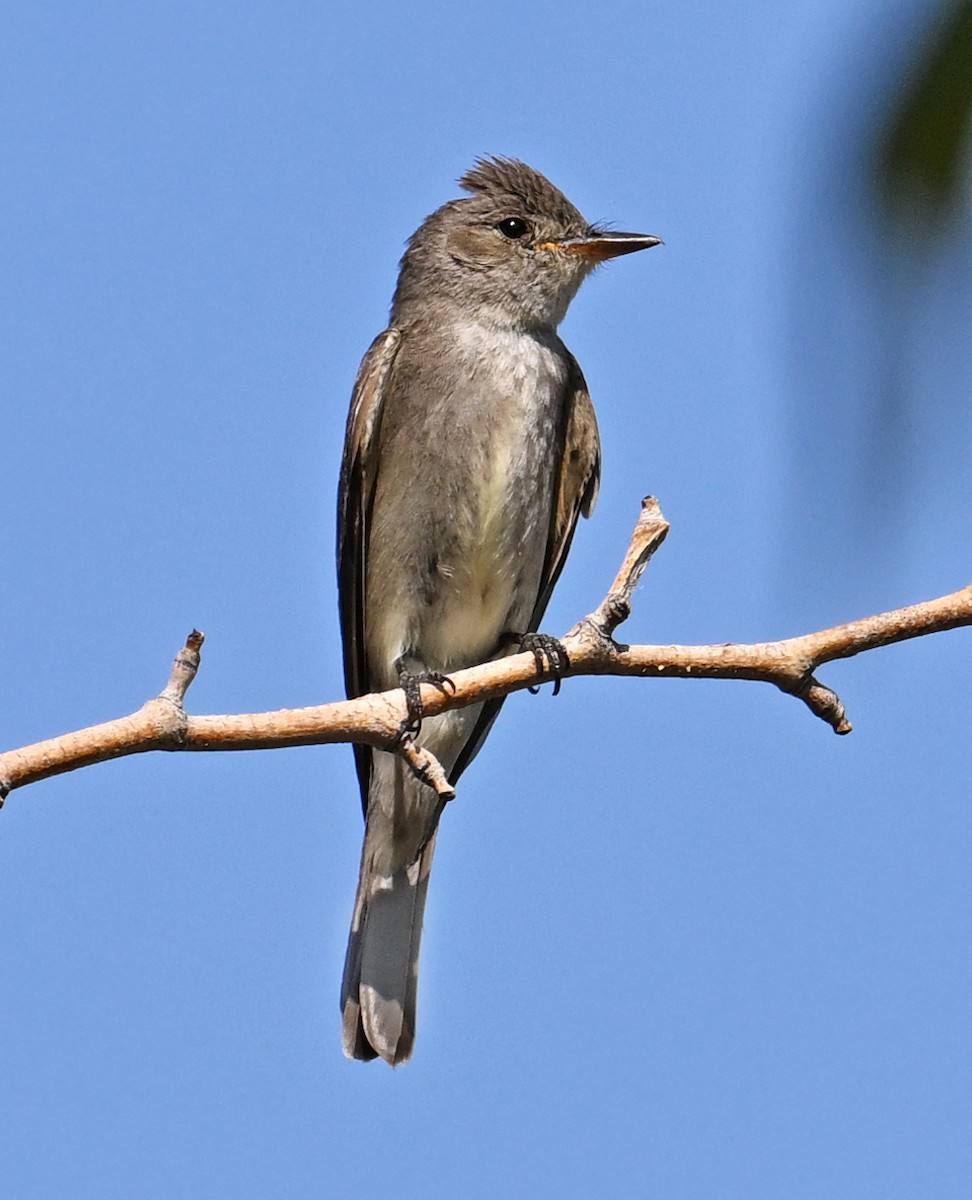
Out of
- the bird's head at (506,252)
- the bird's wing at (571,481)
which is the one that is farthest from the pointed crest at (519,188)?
the bird's wing at (571,481)

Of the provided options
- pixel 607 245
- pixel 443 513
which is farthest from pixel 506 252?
pixel 443 513

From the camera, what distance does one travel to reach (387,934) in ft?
20.4

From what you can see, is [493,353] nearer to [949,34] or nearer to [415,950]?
[415,950]

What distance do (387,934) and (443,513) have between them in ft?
5.76

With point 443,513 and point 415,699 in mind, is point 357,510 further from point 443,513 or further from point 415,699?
point 415,699

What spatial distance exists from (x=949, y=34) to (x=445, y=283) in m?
5.95

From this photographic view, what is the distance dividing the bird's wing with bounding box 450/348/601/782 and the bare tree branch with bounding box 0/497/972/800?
232 cm

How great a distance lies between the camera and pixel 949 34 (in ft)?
2.53

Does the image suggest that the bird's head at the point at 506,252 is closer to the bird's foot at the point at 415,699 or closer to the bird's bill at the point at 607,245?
the bird's bill at the point at 607,245

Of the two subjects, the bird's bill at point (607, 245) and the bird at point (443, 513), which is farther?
the bird's bill at point (607, 245)

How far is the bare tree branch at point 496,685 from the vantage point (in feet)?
10.3

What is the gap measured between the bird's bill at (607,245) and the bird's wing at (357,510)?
1.07 metres

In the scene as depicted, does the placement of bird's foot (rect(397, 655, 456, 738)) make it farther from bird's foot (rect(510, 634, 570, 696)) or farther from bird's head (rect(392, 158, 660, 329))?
bird's head (rect(392, 158, 660, 329))

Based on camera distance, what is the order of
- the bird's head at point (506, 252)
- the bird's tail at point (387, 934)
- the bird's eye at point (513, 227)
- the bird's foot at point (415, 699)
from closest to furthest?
the bird's foot at point (415, 699), the bird's tail at point (387, 934), the bird's head at point (506, 252), the bird's eye at point (513, 227)
